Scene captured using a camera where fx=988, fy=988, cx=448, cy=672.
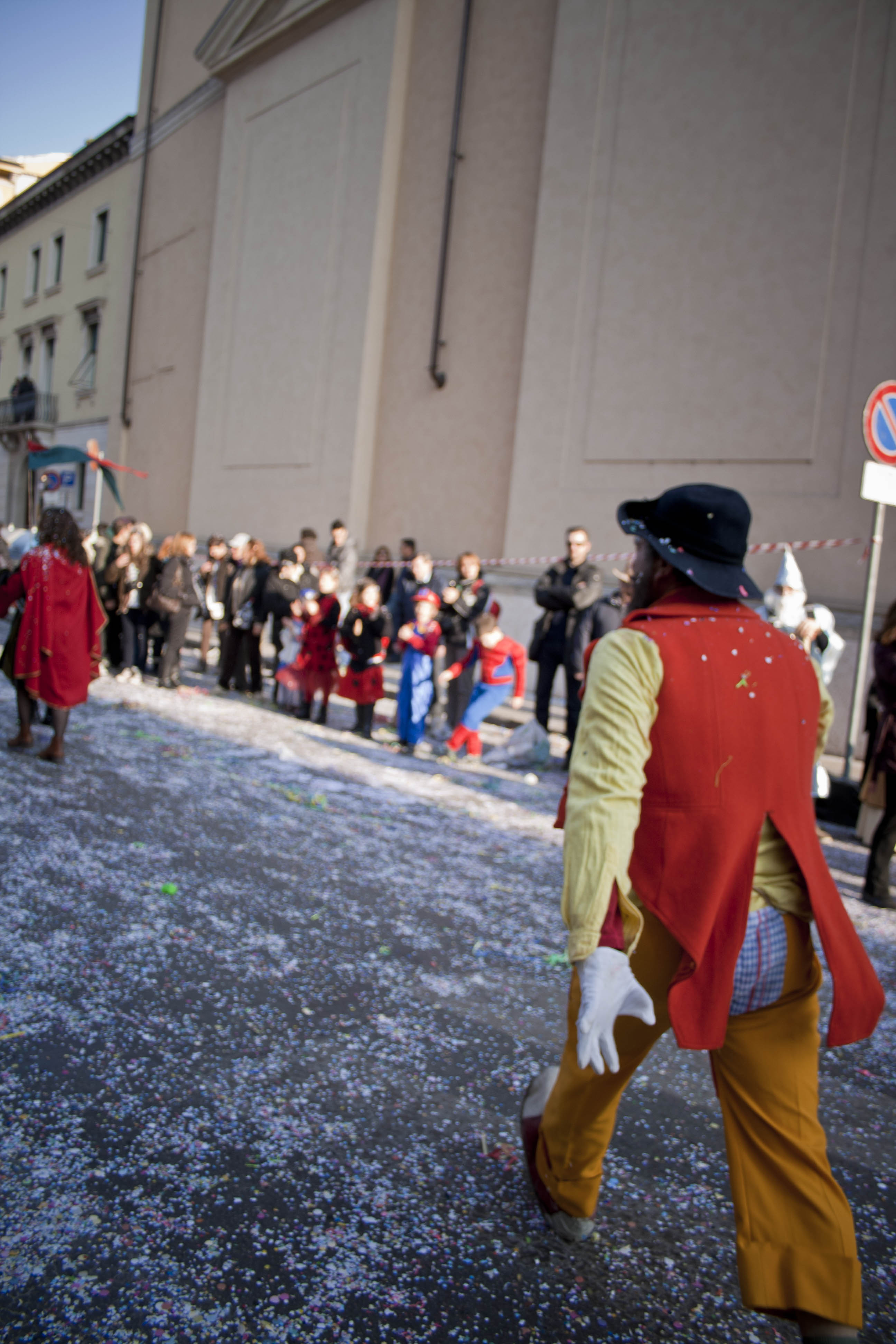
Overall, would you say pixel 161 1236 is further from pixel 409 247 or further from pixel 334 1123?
pixel 409 247

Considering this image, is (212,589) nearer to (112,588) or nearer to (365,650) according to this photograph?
(112,588)

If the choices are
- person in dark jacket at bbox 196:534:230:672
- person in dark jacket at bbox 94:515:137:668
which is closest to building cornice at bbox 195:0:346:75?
person in dark jacket at bbox 196:534:230:672

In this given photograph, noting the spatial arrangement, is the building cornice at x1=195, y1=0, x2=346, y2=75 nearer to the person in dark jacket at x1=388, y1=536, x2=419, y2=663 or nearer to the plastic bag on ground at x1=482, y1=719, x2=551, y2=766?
the person in dark jacket at x1=388, y1=536, x2=419, y2=663

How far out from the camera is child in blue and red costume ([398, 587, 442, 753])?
30.6ft

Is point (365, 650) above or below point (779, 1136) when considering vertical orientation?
above

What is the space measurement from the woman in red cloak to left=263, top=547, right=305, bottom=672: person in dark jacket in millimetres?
4265

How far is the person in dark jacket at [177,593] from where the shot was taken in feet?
37.3

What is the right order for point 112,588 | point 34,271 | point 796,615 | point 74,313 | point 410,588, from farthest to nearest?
1. point 34,271
2. point 74,313
3. point 410,588
4. point 112,588
5. point 796,615

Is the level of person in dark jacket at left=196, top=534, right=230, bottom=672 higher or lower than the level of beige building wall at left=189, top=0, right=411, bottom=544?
lower

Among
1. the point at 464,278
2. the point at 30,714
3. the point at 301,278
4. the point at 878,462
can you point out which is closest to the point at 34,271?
the point at 301,278

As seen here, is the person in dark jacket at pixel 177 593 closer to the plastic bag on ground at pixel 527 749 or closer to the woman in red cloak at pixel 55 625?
the woman in red cloak at pixel 55 625

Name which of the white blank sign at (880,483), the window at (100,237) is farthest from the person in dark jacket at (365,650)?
the window at (100,237)

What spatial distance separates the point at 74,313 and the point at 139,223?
6.82 meters

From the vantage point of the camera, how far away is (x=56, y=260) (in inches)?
1363
